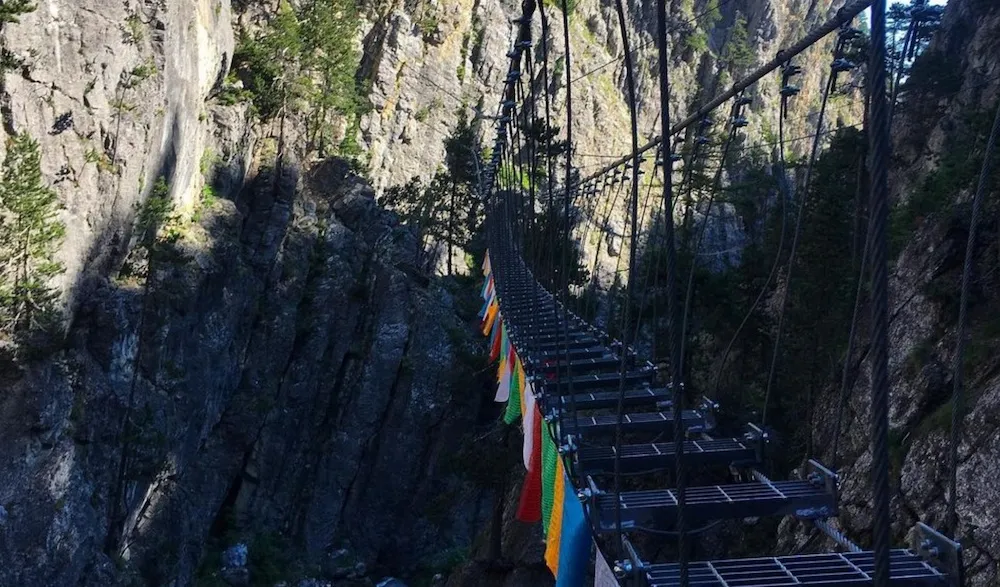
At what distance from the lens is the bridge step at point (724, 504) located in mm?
2746

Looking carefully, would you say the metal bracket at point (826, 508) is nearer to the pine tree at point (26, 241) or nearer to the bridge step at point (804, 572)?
the bridge step at point (804, 572)

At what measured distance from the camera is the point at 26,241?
952cm

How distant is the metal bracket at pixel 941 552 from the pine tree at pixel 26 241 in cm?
1029

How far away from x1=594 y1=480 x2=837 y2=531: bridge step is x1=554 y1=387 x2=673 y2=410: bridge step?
1371 mm

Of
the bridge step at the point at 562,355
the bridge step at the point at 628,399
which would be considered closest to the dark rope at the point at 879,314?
the bridge step at the point at 628,399

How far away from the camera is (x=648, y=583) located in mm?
2381

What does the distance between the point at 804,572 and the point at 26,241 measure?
33.6 feet

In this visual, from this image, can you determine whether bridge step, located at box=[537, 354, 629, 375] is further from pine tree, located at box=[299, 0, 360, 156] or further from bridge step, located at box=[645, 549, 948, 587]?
pine tree, located at box=[299, 0, 360, 156]

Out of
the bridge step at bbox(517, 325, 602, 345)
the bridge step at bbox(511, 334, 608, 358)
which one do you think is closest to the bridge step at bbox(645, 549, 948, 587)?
the bridge step at bbox(511, 334, 608, 358)

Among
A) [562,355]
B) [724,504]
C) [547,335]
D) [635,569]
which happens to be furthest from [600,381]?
[635,569]

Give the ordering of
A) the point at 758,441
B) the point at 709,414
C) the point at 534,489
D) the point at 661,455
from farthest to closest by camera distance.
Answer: the point at 534,489, the point at 709,414, the point at 661,455, the point at 758,441

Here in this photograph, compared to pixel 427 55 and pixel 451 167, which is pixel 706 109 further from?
pixel 427 55

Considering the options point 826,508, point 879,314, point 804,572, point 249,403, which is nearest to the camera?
point 879,314

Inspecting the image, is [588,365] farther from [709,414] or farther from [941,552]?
[941,552]
